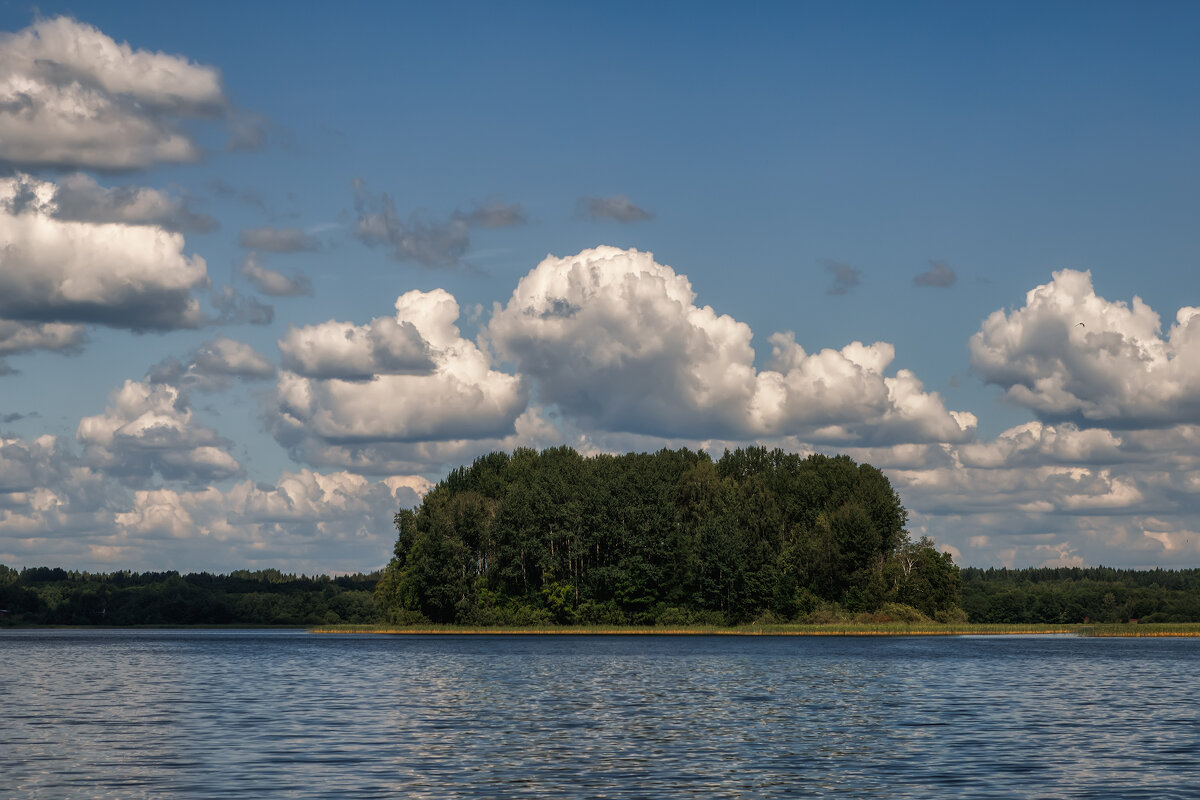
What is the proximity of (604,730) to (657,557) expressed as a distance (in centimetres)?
11231

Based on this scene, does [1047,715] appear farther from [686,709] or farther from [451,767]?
[451,767]

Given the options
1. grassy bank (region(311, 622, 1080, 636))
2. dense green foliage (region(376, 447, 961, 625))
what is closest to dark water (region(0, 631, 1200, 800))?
grassy bank (region(311, 622, 1080, 636))

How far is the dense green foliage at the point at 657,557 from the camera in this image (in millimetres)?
155500

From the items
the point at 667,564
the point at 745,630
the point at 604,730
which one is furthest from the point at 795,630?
the point at 604,730

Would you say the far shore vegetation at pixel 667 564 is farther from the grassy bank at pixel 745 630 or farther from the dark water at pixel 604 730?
the dark water at pixel 604 730

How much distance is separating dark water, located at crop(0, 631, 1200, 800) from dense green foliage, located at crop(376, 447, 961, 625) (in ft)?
199

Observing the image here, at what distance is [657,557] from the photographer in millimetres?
159375

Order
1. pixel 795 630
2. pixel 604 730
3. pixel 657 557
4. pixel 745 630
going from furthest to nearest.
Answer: pixel 657 557 → pixel 745 630 → pixel 795 630 → pixel 604 730

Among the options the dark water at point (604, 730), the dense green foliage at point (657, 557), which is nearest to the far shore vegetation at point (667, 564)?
the dense green foliage at point (657, 557)

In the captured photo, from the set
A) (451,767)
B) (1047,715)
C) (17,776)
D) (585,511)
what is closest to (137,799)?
(17,776)

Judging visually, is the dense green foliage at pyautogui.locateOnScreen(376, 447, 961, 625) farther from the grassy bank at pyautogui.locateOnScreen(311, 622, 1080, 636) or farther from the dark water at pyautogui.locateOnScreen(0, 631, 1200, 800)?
the dark water at pyautogui.locateOnScreen(0, 631, 1200, 800)

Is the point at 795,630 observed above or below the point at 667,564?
below

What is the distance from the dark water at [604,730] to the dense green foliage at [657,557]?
6053 centimetres

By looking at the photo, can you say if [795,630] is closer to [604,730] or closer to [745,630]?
[745,630]
